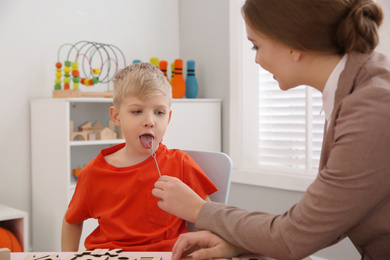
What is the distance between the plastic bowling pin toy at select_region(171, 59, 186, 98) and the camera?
3.21 meters

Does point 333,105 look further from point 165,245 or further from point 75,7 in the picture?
point 75,7

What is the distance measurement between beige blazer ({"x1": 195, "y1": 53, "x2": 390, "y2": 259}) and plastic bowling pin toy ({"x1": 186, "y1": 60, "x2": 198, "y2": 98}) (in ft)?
7.84

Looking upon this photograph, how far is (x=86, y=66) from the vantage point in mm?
3137

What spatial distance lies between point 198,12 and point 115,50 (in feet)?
2.34

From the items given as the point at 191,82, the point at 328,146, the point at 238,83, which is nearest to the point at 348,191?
the point at 328,146

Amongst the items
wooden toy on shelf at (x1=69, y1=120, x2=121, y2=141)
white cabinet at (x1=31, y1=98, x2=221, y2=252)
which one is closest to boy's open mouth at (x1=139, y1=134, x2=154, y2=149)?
white cabinet at (x1=31, y1=98, x2=221, y2=252)

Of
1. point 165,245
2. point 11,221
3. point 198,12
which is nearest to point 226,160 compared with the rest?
point 165,245

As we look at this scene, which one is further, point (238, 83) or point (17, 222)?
point (238, 83)

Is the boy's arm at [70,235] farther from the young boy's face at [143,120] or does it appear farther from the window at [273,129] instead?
the window at [273,129]

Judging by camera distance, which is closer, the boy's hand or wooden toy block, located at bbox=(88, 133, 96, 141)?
the boy's hand

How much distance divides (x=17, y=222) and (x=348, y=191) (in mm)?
2196

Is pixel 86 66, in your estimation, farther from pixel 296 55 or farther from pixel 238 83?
pixel 296 55

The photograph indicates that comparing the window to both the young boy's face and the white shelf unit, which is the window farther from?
the young boy's face

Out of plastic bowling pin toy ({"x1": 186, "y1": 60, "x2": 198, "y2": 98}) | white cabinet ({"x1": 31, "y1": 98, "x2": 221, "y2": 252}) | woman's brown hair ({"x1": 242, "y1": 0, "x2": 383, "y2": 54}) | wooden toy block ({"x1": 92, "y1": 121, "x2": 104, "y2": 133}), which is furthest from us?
plastic bowling pin toy ({"x1": 186, "y1": 60, "x2": 198, "y2": 98})
